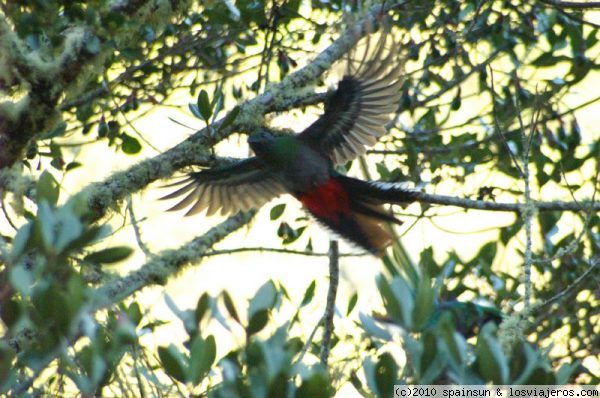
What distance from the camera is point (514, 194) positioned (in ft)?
14.7

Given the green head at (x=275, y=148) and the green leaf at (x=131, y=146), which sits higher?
the green head at (x=275, y=148)

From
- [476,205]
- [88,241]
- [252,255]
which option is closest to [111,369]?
[88,241]

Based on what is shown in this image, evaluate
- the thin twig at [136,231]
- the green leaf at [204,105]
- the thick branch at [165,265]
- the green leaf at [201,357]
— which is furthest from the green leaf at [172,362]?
the thin twig at [136,231]

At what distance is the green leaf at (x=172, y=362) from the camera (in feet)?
6.40

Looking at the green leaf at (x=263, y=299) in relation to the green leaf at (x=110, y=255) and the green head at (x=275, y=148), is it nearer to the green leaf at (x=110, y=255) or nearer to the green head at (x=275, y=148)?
the green leaf at (x=110, y=255)

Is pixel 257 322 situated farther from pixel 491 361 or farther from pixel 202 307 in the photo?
pixel 491 361

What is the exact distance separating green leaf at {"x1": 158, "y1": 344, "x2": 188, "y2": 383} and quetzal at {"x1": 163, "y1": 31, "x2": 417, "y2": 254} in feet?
6.73

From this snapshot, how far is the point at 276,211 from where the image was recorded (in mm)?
4473

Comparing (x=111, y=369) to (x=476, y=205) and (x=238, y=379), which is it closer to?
(x=238, y=379)

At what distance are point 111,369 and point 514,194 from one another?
A: 9.35 ft

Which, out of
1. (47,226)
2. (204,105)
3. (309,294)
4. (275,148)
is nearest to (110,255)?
(47,226)

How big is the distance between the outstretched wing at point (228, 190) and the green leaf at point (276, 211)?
0.07 meters

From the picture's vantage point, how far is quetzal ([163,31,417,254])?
4.05m

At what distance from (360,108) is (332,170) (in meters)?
0.33
